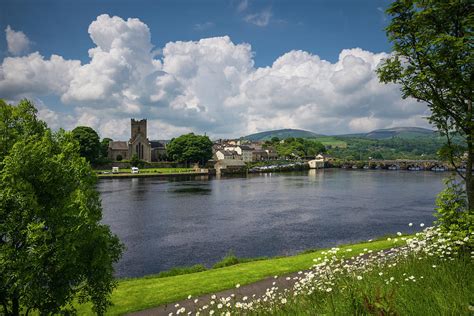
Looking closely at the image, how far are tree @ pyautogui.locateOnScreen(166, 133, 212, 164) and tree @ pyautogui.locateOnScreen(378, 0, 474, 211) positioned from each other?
128m

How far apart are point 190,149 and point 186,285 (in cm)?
12151

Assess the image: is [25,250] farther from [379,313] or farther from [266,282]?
[266,282]

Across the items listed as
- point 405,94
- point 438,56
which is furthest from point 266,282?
point 438,56

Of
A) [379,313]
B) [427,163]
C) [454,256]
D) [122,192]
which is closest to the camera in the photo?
[379,313]

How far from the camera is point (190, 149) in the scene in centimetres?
13825

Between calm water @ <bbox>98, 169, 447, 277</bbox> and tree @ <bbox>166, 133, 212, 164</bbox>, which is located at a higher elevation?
tree @ <bbox>166, 133, 212, 164</bbox>

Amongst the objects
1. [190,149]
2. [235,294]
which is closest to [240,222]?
[235,294]

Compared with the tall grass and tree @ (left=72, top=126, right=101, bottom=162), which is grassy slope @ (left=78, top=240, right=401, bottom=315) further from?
tree @ (left=72, top=126, right=101, bottom=162)

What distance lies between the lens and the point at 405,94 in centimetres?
1282

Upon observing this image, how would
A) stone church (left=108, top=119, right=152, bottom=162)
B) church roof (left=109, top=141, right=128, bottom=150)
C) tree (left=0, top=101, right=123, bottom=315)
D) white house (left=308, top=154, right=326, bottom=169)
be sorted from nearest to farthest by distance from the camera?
tree (left=0, top=101, right=123, bottom=315) < stone church (left=108, top=119, right=152, bottom=162) < church roof (left=109, top=141, right=128, bottom=150) < white house (left=308, top=154, right=326, bottom=169)

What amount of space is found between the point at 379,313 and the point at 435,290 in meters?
2.77

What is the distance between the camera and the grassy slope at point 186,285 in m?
16.0

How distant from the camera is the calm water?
31.7 m

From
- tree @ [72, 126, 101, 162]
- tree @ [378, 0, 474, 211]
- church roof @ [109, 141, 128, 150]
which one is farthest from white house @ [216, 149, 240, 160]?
tree @ [378, 0, 474, 211]
